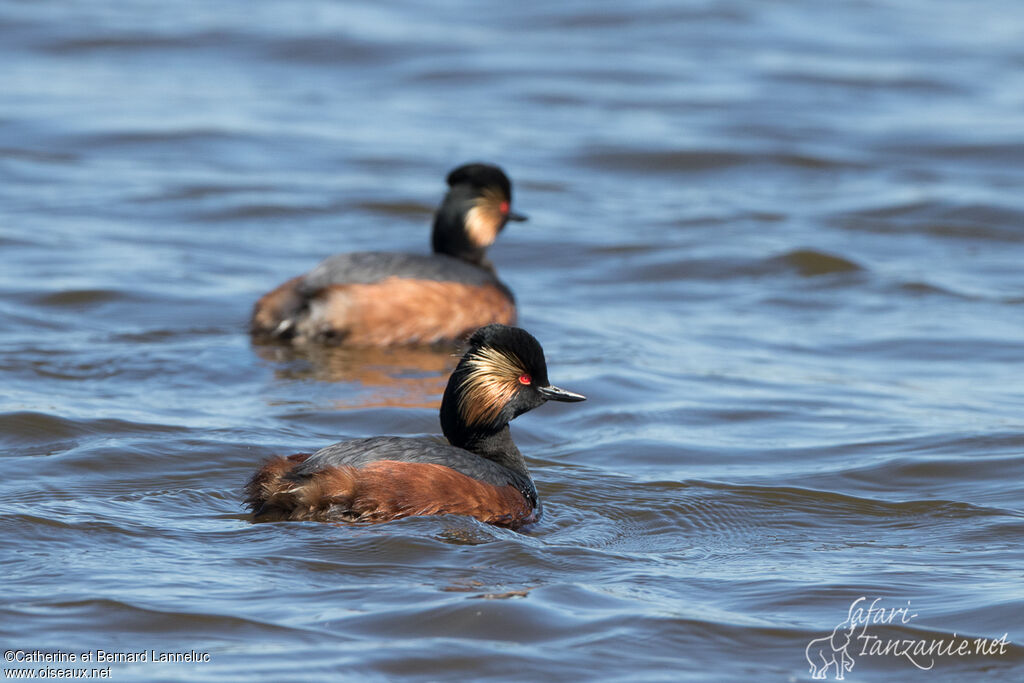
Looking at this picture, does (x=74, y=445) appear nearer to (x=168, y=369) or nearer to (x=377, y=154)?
(x=168, y=369)

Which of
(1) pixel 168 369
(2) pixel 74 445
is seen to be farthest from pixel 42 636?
(1) pixel 168 369

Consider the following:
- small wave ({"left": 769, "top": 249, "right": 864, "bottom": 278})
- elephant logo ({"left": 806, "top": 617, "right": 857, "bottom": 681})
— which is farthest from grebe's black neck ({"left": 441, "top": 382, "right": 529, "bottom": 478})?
small wave ({"left": 769, "top": 249, "right": 864, "bottom": 278})

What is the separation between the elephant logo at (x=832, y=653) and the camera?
19.1ft

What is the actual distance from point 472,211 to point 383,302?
1.38 meters

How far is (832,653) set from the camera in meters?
5.97

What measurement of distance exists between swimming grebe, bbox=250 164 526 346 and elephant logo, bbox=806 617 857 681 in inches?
217

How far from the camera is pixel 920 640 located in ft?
20.0

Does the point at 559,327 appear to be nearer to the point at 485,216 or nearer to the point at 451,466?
the point at 485,216

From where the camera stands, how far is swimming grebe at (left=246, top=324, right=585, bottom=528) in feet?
22.0

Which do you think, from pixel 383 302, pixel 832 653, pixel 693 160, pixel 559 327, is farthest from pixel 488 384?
pixel 693 160

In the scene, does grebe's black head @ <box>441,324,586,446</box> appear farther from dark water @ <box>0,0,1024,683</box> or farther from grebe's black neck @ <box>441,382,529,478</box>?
dark water @ <box>0,0,1024,683</box>

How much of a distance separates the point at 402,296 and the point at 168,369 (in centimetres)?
178

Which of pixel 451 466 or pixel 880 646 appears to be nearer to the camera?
pixel 880 646

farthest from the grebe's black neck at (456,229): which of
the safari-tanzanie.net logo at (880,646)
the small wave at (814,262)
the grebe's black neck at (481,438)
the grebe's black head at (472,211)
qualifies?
the safari-tanzanie.net logo at (880,646)
